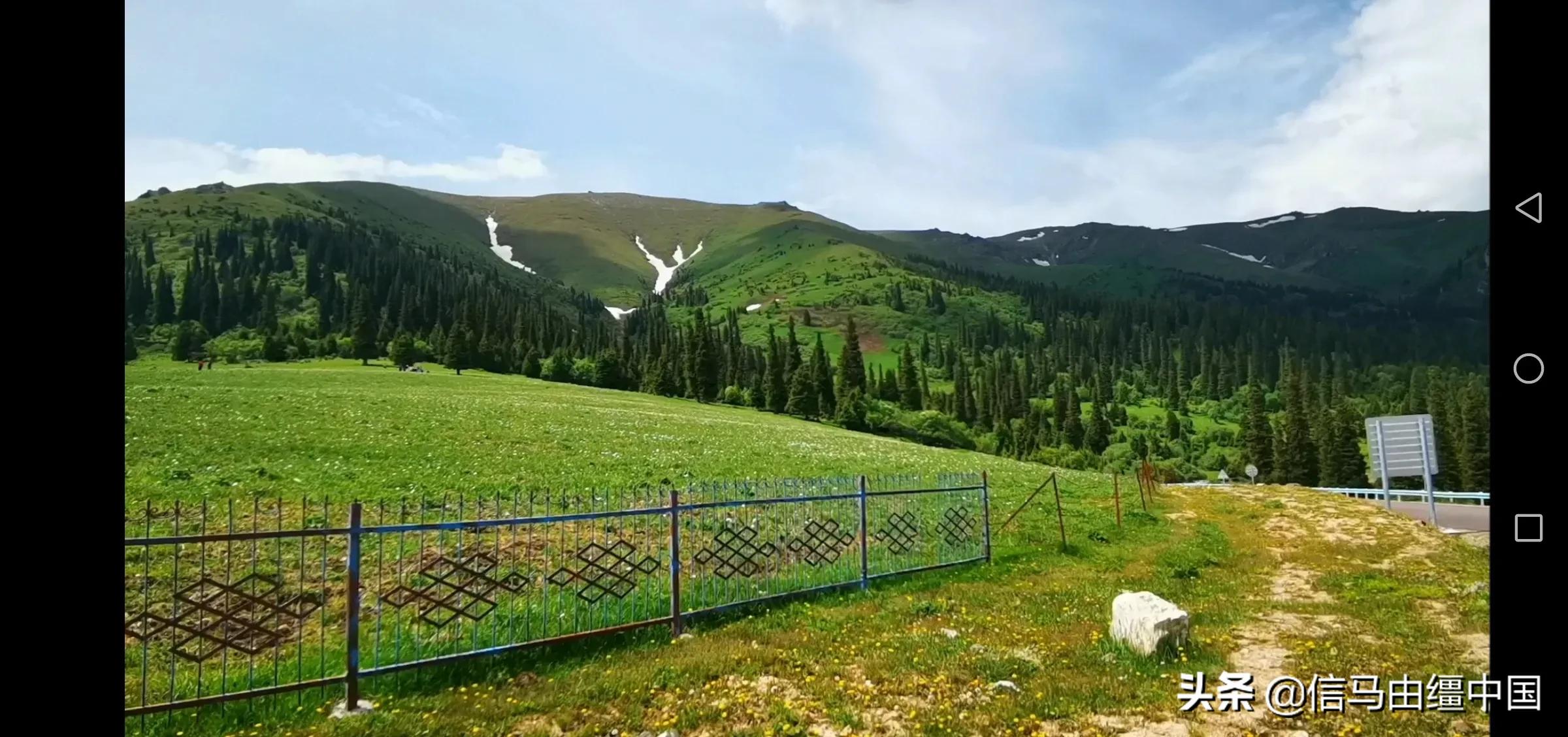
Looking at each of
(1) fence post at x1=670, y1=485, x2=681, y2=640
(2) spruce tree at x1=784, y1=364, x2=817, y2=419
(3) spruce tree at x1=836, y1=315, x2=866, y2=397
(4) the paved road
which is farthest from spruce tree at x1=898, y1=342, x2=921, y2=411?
(1) fence post at x1=670, y1=485, x2=681, y2=640

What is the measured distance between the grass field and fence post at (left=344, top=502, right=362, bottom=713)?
365 millimetres

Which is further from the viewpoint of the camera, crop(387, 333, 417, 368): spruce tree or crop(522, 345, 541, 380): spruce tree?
crop(387, 333, 417, 368): spruce tree

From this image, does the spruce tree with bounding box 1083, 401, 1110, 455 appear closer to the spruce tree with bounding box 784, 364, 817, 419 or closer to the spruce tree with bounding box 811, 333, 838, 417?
the spruce tree with bounding box 811, 333, 838, 417

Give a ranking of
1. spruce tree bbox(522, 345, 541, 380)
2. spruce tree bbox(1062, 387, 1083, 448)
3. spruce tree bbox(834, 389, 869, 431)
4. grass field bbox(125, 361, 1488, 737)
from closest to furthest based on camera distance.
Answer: grass field bbox(125, 361, 1488, 737) → spruce tree bbox(834, 389, 869, 431) → spruce tree bbox(522, 345, 541, 380) → spruce tree bbox(1062, 387, 1083, 448)

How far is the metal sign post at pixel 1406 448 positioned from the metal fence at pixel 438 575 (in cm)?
2129

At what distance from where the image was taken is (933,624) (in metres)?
13.3

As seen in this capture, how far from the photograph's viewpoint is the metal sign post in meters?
30.0

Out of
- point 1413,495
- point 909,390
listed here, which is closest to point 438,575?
point 1413,495

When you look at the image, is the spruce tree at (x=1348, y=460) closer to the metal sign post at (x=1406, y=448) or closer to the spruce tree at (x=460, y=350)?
the metal sign post at (x=1406, y=448)

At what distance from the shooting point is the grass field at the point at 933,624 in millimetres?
8703

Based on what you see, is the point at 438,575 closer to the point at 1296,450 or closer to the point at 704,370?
the point at 704,370
